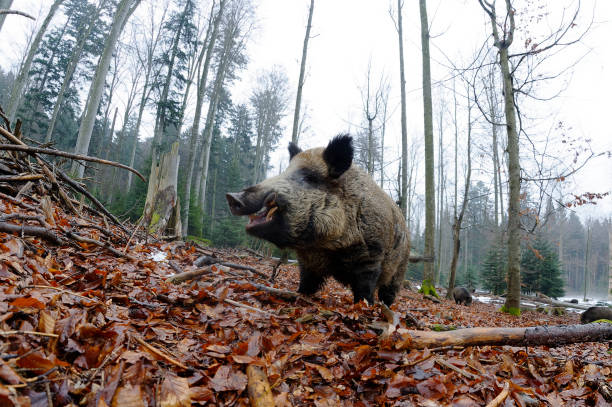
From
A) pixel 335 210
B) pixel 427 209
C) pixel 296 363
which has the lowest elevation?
pixel 296 363

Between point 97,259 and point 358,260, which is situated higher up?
point 358,260

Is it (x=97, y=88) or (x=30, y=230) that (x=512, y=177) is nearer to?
(x=30, y=230)

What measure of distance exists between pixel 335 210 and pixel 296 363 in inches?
75.0

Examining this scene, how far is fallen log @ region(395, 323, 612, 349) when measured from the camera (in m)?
2.43

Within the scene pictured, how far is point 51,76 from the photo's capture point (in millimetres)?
30812

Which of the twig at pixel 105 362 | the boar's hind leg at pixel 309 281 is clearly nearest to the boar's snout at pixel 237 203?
the twig at pixel 105 362

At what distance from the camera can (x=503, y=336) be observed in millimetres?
2523

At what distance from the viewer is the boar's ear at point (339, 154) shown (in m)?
3.79

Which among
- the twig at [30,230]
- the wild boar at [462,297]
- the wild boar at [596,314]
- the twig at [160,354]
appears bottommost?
the wild boar at [462,297]

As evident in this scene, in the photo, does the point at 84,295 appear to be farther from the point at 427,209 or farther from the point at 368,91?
the point at 368,91

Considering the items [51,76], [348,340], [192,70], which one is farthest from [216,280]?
[51,76]

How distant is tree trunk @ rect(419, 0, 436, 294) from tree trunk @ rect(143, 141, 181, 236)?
29.9 feet

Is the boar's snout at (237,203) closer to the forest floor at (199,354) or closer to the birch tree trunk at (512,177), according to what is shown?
the forest floor at (199,354)

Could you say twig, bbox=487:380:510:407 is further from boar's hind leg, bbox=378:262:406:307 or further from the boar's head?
boar's hind leg, bbox=378:262:406:307
